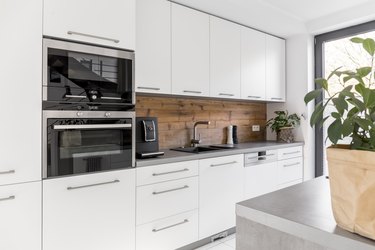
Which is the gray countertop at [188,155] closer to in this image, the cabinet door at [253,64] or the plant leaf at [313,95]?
the cabinet door at [253,64]

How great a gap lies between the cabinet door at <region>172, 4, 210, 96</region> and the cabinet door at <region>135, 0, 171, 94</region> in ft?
0.28

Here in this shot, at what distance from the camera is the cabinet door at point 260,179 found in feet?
9.48

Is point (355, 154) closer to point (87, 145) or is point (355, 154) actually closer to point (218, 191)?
point (87, 145)

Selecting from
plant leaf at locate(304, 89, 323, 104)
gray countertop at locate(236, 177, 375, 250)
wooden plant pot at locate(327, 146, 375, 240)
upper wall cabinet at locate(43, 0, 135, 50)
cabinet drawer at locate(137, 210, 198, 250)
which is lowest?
cabinet drawer at locate(137, 210, 198, 250)

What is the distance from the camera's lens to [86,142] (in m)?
1.82

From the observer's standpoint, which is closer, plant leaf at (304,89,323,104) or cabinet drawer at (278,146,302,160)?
plant leaf at (304,89,323,104)

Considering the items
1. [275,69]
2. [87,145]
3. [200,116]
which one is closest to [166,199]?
[87,145]

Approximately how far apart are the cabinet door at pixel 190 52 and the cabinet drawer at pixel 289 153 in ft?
4.28

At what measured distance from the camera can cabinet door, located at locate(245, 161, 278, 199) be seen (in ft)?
9.48

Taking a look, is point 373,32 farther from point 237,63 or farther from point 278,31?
point 237,63

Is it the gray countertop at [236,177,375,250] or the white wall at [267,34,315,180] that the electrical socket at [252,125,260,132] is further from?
the gray countertop at [236,177,375,250]

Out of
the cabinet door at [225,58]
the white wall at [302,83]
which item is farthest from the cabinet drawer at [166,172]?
the white wall at [302,83]
